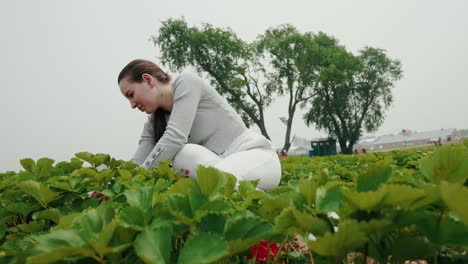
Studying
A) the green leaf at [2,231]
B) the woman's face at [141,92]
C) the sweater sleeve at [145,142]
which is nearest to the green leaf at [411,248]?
the green leaf at [2,231]

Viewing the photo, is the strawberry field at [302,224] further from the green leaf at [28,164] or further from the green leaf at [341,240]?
the green leaf at [28,164]

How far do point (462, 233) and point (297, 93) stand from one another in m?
35.4

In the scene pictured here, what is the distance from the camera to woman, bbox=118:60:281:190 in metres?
3.11

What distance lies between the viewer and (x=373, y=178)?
2.61 feet

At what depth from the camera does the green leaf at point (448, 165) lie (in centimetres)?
75

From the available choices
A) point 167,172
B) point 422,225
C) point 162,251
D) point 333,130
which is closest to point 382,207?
point 422,225

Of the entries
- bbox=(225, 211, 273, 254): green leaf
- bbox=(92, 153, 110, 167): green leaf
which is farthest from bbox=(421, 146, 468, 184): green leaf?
bbox=(92, 153, 110, 167): green leaf

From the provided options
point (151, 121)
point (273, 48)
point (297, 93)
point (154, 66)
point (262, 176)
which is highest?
point (273, 48)

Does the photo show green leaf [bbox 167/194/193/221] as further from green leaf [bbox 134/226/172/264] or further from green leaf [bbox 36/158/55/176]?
green leaf [bbox 36/158/55/176]

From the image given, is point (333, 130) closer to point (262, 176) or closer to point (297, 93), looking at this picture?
point (297, 93)

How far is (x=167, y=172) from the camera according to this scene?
2.15m

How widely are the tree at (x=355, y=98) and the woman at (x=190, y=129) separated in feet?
113

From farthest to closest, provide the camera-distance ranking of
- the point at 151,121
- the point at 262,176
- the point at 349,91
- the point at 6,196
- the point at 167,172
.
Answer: the point at 349,91, the point at 151,121, the point at 262,176, the point at 167,172, the point at 6,196

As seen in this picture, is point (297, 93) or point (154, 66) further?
point (297, 93)
